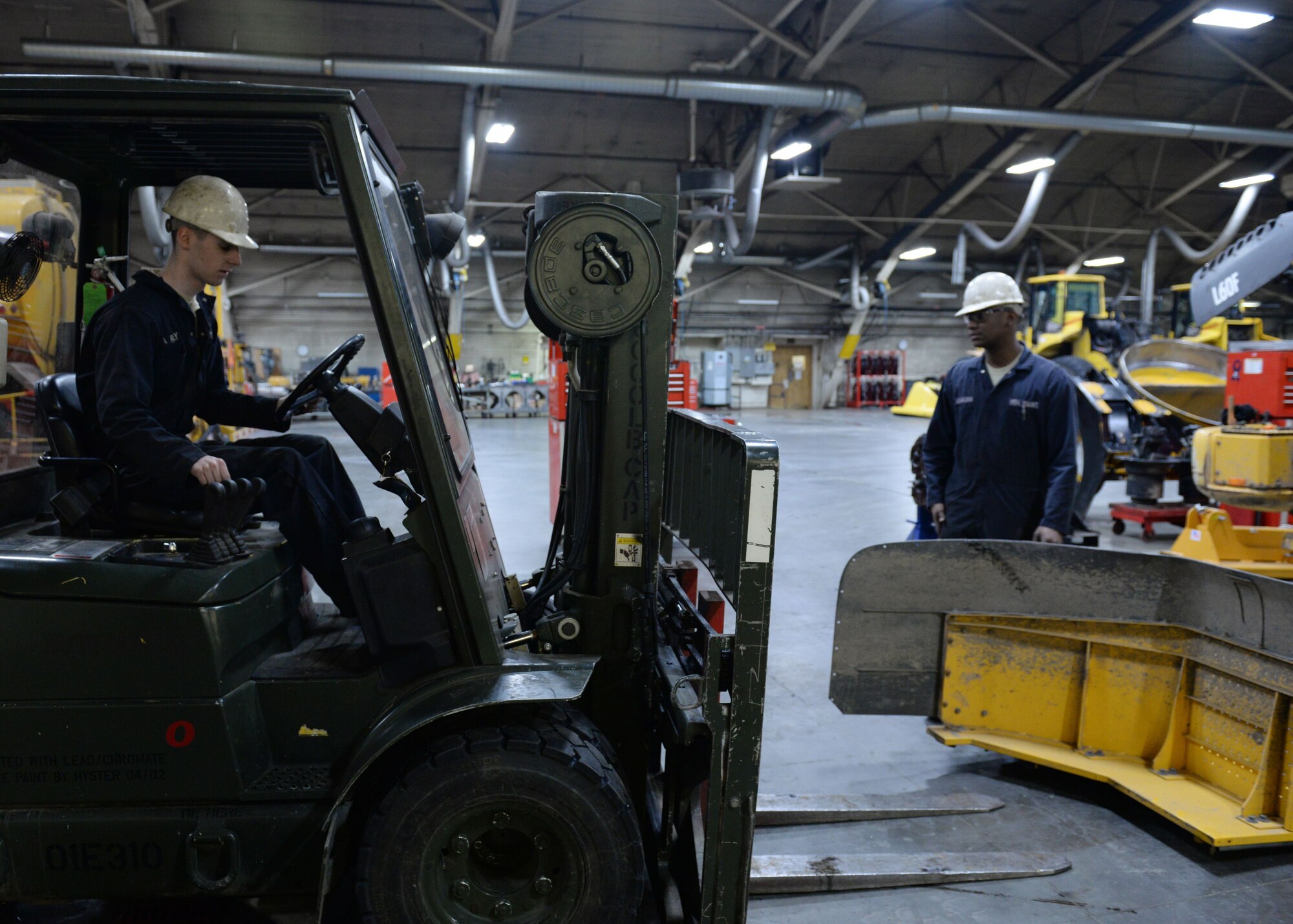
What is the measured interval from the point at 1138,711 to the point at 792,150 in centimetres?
1402

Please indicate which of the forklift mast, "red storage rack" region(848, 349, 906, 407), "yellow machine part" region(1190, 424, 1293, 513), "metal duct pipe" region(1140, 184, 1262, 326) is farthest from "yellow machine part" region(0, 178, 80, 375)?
"red storage rack" region(848, 349, 906, 407)

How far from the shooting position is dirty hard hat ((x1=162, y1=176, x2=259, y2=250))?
232 centimetres

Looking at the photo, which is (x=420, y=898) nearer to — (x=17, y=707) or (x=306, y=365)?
(x=17, y=707)

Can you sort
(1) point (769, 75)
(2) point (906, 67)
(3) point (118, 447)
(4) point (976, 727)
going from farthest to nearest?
(2) point (906, 67), (1) point (769, 75), (4) point (976, 727), (3) point (118, 447)

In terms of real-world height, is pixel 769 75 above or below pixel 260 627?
above

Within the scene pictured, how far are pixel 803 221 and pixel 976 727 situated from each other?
23225 millimetres

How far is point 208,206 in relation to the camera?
2.33 metres

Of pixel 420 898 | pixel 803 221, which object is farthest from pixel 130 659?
pixel 803 221

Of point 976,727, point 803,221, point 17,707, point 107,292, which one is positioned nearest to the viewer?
point 17,707

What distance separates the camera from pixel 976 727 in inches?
133

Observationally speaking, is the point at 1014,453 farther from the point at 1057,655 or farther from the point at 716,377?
the point at 716,377

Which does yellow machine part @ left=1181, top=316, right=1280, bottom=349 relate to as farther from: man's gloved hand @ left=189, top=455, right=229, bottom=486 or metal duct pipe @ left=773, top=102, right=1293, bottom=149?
man's gloved hand @ left=189, top=455, right=229, bottom=486

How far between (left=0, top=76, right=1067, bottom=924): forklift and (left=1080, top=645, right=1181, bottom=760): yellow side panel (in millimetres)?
1765

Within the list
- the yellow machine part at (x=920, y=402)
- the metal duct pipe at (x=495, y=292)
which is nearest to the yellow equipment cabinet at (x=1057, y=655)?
the yellow machine part at (x=920, y=402)
